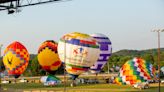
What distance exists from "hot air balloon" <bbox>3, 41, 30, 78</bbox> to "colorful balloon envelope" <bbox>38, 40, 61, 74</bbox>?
11.3 feet

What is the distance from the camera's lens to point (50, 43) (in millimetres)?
81188

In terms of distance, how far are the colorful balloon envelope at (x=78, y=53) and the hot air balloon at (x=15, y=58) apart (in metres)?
16.0

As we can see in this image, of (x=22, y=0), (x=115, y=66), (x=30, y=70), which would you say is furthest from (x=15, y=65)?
(x=115, y=66)

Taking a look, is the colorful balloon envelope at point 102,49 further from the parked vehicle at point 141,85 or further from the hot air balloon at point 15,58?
the parked vehicle at point 141,85

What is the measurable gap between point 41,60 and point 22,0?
4378 cm

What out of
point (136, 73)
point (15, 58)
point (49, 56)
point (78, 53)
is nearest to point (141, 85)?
point (136, 73)

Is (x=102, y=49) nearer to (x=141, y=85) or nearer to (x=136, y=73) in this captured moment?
(x=136, y=73)

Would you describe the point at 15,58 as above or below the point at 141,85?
above

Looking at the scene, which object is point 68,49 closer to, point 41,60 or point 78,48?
point 78,48

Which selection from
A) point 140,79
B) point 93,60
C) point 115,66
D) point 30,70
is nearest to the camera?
point 140,79

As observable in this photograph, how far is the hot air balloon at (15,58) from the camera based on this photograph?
78.2 metres

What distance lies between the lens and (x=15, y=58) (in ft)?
257

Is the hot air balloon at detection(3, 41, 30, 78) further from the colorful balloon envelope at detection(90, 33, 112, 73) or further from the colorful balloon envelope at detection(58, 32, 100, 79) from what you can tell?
the colorful balloon envelope at detection(58, 32, 100, 79)

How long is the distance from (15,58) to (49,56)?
6452mm
